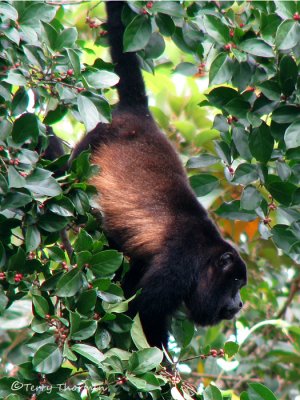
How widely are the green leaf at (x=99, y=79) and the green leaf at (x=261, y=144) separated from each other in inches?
26.1

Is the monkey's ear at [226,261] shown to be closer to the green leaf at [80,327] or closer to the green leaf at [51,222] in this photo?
the green leaf at [51,222]

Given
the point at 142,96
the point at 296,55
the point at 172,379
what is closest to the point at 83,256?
the point at 172,379

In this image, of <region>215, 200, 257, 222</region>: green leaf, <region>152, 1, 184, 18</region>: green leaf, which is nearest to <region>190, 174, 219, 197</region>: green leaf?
<region>215, 200, 257, 222</region>: green leaf

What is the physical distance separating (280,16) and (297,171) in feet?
2.21

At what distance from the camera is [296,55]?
2945 mm

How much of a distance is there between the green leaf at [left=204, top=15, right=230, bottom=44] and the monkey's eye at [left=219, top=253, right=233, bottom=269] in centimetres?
125

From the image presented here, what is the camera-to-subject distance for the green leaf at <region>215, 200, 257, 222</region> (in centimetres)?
321

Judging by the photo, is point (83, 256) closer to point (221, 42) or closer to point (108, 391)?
point (108, 391)

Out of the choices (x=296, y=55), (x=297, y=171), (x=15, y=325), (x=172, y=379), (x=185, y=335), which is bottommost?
(x=15, y=325)

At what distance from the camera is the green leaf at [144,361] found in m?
2.46

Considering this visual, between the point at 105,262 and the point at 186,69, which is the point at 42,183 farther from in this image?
the point at 186,69

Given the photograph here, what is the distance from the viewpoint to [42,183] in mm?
2516

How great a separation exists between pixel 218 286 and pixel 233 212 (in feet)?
2.19

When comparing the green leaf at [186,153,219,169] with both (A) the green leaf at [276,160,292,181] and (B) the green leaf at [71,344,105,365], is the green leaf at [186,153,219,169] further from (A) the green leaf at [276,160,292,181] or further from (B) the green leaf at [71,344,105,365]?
(B) the green leaf at [71,344,105,365]
